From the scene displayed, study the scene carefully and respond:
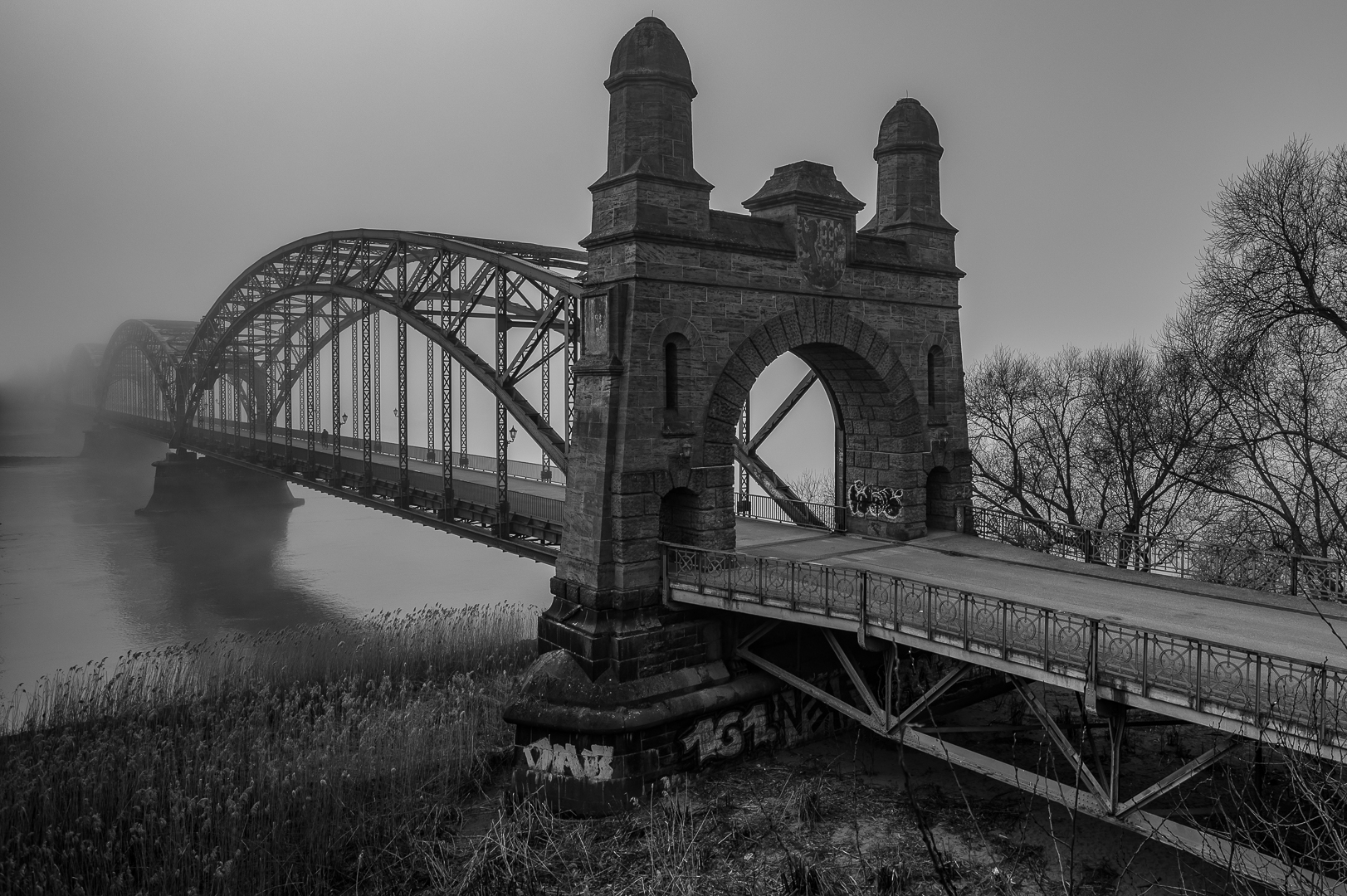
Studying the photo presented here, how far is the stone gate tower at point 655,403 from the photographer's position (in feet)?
50.2

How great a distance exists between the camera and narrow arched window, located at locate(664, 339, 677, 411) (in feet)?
53.2

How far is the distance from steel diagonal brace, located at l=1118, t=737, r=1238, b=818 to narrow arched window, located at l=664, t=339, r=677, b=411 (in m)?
8.84

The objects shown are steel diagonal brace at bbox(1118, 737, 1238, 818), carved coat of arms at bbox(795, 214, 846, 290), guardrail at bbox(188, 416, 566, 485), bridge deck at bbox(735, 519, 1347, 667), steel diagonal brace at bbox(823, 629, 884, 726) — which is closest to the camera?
steel diagonal brace at bbox(1118, 737, 1238, 818)

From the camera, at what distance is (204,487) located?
2125 inches

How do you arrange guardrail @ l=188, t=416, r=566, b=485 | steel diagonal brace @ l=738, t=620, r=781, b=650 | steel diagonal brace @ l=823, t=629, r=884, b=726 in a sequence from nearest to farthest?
steel diagonal brace @ l=823, t=629, r=884, b=726 → steel diagonal brace @ l=738, t=620, r=781, b=650 → guardrail @ l=188, t=416, r=566, b=485

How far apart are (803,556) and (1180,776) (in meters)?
8.11

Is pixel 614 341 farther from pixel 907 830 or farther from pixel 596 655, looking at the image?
pixel 907 830

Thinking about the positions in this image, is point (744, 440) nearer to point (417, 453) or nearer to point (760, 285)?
point (760, 285)

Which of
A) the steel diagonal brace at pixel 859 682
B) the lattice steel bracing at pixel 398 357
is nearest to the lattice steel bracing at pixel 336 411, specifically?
the lattice steel bracing at pixel 398 357

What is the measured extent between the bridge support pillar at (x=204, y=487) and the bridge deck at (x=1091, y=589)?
41923mm

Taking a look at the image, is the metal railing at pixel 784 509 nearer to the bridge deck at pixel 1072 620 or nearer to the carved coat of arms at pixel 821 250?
the bridge deck at pixel 1072 620

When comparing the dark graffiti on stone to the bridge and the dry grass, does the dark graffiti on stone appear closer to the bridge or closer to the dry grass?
the bridge

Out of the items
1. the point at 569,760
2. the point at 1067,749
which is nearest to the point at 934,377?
the point at 1067,749

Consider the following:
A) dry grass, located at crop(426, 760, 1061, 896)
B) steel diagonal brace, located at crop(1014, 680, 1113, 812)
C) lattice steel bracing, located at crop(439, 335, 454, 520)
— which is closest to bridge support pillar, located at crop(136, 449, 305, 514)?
lattice steel bracing, located at crop(439, 335, 454, 520)
